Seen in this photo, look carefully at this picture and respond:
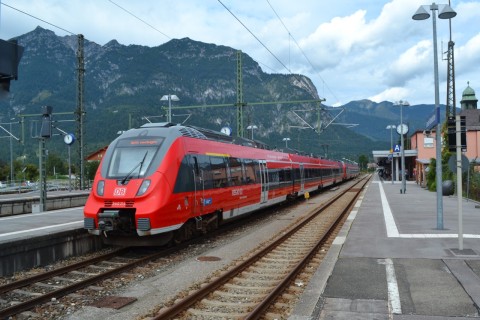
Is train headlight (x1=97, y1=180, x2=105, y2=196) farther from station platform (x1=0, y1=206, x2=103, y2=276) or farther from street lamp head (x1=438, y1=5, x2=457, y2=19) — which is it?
street lamp head (x1=438, y1=5, x2=457, y2=19)

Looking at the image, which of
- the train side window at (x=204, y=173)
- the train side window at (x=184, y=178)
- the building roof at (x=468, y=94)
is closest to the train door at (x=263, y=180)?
the train side window at (x=204, y=173)

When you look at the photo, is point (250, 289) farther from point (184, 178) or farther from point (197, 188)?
point (197, 188)

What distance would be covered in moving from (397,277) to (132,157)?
20.8 feet

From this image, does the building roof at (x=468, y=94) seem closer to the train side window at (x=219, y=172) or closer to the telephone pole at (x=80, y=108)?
the telephone pole at (x=80, y=108)

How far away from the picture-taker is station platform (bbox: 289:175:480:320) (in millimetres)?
6555

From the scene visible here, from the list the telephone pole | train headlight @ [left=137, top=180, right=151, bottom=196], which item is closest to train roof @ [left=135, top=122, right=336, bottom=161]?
train headlight @ [left=137, top=180, right=151, bottom=196]

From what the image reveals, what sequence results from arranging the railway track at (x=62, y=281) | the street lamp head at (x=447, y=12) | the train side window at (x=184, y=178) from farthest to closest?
the street lamp head at (x=447, y=12), the train side window at (x=184, y=178), the railway track at (x=62, y=281)

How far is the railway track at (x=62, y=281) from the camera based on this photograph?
7.56m

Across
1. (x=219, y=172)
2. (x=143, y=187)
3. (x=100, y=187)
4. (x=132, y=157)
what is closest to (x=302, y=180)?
(x=219, y=172)

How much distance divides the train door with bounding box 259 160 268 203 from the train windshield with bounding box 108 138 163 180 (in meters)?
8.39

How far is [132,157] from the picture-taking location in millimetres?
11523

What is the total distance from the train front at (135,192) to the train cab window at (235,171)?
13.4ft

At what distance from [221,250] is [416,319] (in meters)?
6.63

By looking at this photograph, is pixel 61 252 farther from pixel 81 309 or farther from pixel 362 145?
pixel 362 145
